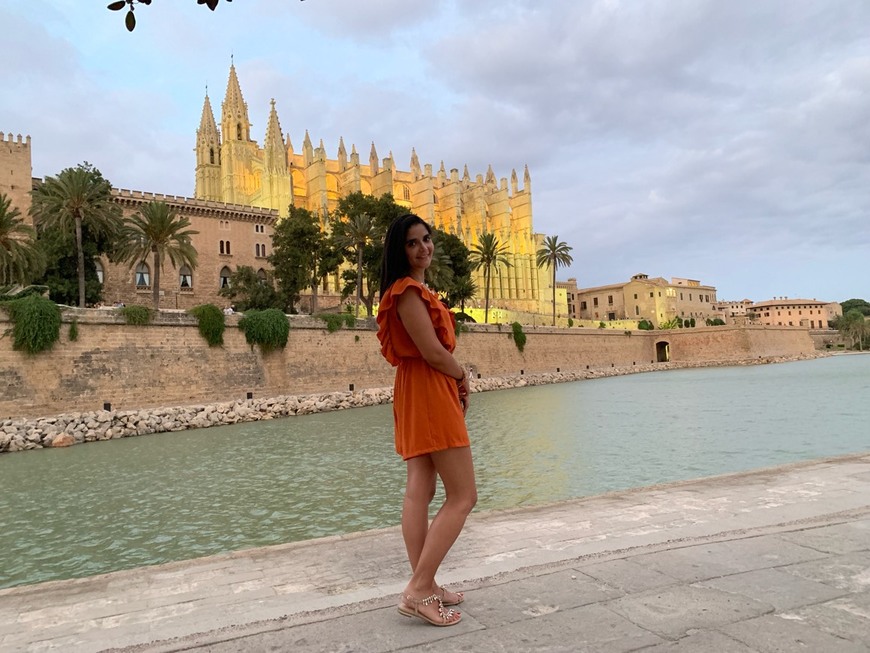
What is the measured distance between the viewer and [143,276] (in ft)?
129

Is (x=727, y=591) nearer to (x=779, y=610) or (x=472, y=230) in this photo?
(x=779, y=610)

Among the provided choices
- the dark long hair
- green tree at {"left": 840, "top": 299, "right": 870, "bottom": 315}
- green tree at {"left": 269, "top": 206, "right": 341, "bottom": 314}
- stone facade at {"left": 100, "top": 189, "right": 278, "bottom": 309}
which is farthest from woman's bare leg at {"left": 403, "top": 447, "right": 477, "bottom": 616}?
green tree at {"left": 840, "top": 299, "right": 870, "bottom": 315}

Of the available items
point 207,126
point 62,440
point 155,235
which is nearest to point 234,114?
point 207,126

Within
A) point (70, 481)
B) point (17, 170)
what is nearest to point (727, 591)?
point (70, 481)

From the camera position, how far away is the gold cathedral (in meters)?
55.4

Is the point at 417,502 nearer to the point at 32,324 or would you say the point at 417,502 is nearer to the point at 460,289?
the point at 32,324

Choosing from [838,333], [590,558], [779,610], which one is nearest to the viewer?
[779,610]

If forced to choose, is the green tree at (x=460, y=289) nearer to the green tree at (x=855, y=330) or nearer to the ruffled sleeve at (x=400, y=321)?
the ruffled sleeve at (x=400, y=321)

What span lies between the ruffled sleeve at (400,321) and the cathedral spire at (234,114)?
5769cm

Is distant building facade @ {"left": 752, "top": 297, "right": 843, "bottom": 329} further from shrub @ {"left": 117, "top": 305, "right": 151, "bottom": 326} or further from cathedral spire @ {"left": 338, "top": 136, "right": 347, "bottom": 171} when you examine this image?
shrub @ {"left": 117, "top": 305, "right": 151, "bottom": 326}

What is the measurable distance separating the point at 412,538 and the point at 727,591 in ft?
4.94

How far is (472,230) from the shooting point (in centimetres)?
7319

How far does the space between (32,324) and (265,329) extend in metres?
8.99

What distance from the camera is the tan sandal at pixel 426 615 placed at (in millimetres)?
2738
